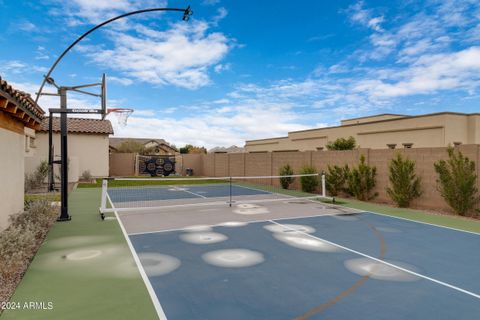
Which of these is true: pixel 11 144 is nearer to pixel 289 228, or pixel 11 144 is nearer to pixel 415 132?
pixel 289 228

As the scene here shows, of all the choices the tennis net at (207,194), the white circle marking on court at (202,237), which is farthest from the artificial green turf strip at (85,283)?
the tennis net at (207,194)

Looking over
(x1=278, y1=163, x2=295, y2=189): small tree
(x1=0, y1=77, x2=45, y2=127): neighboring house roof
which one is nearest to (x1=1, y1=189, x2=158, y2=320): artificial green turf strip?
(x1=0, y1=77, x2=45, y2=127): neighboring house roof

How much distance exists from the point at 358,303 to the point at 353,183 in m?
12.3

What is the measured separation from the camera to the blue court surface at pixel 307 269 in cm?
458

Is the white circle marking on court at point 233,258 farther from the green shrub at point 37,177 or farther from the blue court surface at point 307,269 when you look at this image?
the green shrub at point 37,177

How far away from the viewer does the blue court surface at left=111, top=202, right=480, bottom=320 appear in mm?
4582

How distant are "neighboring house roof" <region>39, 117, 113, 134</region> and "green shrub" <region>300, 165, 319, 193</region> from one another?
18.5 metres

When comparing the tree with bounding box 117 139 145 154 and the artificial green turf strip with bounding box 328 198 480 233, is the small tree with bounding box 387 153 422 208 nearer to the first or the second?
the artificial green turf strip with bounding box 328 198 480 233

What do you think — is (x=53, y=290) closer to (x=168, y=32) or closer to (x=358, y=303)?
(x=358, y=303)

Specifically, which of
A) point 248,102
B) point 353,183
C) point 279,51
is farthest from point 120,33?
point 248,102

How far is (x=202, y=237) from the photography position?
336 inches

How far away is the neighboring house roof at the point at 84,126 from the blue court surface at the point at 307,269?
19.8m

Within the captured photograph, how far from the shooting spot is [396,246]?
7.80 meters

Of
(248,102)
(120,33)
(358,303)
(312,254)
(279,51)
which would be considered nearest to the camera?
(358,303)
